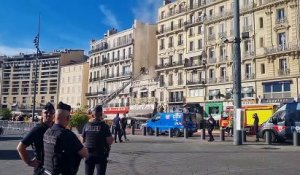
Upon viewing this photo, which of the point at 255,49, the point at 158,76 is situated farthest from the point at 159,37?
the point at 255,49

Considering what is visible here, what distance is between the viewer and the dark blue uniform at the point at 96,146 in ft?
19.5

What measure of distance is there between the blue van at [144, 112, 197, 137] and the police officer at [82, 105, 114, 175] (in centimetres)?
2151

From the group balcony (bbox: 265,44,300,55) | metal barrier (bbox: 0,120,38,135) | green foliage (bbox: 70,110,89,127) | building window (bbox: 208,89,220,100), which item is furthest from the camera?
building window (bbox: 208,89,220,100)

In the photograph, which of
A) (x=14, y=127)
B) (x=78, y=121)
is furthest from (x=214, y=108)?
(x=78, y=121)

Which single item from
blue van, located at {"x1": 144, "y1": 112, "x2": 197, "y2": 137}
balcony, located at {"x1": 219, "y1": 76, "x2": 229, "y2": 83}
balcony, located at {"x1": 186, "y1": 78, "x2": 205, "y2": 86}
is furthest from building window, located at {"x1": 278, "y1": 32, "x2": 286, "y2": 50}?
blue van, located at {"x1": 144, "y1": 112, "x2": 197, "y2": 137}

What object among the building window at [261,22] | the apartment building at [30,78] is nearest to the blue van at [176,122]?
the building window at [261,22]

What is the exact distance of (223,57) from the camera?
4822cm

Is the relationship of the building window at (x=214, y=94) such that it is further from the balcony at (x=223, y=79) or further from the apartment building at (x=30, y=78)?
the apartment building at (x=30, y=78)

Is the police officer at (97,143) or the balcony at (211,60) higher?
the balcony at (211,60)

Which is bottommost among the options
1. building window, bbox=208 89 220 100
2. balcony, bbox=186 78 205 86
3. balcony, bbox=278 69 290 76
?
building window, bbox=208 89 220 100

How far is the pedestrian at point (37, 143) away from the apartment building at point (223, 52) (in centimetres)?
3789

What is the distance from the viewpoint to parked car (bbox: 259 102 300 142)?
19.1 metres

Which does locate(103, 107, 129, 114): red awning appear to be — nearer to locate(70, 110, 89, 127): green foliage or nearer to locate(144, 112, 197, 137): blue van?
locate(144, 112, 197, 137): blue van

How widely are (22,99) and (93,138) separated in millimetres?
92051
